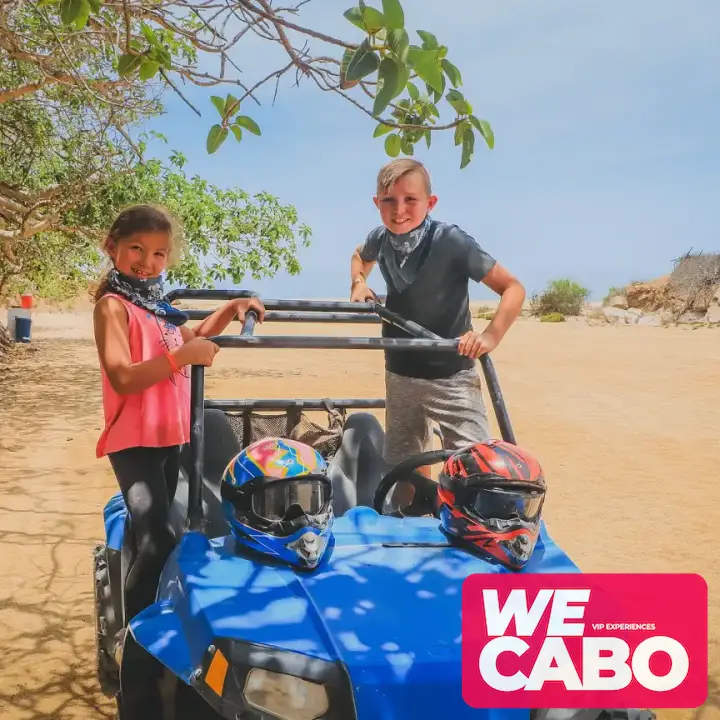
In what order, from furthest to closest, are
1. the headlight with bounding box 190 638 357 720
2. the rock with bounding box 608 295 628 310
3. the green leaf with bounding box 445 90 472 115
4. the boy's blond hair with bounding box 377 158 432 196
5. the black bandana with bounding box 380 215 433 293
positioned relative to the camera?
1. the rock with bounding box 608 295 628 310
2. the black bandana with bounding box 380 215 433 293
3. the boy's blond hair with bounding box 377 158 432 196
4. the green leaf with bounding box 445 90 472 115
5. the headlight with bounding box 190 638 357 720

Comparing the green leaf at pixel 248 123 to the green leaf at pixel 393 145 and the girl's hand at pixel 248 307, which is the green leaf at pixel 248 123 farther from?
the girl's hand at pixel 248 307

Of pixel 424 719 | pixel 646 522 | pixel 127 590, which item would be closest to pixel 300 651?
pixel 424 719

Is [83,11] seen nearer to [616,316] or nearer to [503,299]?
[503,299]

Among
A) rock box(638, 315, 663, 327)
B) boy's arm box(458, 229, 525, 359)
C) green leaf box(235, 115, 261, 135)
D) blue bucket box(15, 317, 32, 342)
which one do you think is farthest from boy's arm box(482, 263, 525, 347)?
rock box(638, 315, 663, 327)

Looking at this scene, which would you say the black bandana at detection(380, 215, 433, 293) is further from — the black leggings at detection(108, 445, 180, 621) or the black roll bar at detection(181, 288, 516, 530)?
the black leggings at detection(108, 445, 180, 621)

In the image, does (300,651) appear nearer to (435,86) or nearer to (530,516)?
(530,516)

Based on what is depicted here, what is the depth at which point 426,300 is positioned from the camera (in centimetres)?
311

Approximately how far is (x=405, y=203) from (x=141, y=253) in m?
1.03

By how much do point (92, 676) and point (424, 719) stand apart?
2202 mm

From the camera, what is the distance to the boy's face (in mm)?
2971

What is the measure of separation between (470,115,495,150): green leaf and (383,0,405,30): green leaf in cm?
72

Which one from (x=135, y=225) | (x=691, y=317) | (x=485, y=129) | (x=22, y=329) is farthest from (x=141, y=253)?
(x=691, y=317)

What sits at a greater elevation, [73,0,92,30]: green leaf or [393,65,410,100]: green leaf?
[73,0,92,30]: green leaf

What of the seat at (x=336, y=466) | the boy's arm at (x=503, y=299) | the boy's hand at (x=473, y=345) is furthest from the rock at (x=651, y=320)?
the boy's hand at (x=473, y=345)
